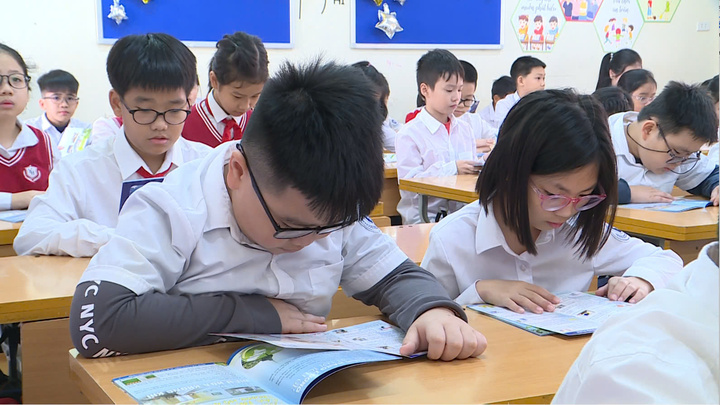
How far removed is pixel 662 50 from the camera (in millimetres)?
8180

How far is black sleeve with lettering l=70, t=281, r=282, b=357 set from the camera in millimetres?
1041

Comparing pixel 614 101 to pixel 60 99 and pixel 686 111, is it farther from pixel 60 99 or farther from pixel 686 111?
pixel 60 99

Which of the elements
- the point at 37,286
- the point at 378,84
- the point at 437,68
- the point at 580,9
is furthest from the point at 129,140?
the point at 580,9

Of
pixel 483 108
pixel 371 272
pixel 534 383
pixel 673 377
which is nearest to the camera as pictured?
pixel 673 377

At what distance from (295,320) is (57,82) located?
177 inches

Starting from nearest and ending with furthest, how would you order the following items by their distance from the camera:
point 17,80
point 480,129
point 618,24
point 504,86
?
point 17,80 < point 480,129 < point 504,86 < point 618,24

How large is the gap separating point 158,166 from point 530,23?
19.5 feet

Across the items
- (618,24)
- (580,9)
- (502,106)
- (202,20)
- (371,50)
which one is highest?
(580,9)

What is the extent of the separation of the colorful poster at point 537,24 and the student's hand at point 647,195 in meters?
4.72

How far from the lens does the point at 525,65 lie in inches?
266

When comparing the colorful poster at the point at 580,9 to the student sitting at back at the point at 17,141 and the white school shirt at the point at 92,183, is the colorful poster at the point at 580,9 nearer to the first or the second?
the student sitting at back at the point at 17,141

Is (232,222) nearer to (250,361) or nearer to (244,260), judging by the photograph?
(244,260)

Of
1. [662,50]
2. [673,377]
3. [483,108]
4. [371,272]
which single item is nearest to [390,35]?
[483,108]

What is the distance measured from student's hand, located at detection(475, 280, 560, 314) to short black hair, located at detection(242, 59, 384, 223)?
0.50 metres
